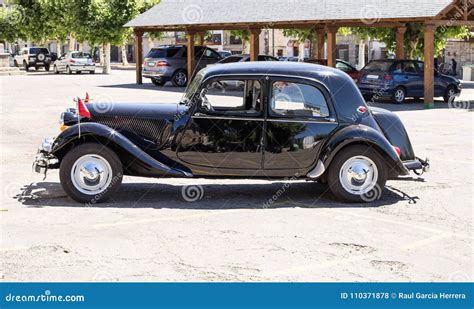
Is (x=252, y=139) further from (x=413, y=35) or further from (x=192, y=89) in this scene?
Answer: (x=413, y=35)

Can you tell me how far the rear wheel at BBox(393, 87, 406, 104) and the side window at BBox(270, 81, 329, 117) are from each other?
18.3 metres

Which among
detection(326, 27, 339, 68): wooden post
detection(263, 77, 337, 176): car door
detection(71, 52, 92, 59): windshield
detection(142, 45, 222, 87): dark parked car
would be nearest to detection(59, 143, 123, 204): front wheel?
detection(263, 77, 337, 176): car door

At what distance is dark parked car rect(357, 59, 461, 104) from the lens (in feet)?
86.9

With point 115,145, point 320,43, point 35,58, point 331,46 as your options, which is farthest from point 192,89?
point 35,58

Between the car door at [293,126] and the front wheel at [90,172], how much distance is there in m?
1.86

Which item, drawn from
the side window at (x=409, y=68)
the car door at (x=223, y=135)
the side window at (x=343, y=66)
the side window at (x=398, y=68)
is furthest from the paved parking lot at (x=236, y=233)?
the side window at (x=343, y=66)

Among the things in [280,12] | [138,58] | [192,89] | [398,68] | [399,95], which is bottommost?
[399,95]

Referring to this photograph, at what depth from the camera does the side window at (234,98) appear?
28.9 feet

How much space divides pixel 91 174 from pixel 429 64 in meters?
19.1

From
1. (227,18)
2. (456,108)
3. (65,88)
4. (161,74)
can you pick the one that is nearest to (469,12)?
(456,108)

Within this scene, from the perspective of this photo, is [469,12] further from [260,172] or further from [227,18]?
[260,172]

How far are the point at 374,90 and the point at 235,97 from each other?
18.3 metres

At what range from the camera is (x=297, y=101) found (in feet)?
29.2

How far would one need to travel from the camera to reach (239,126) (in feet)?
28.7
